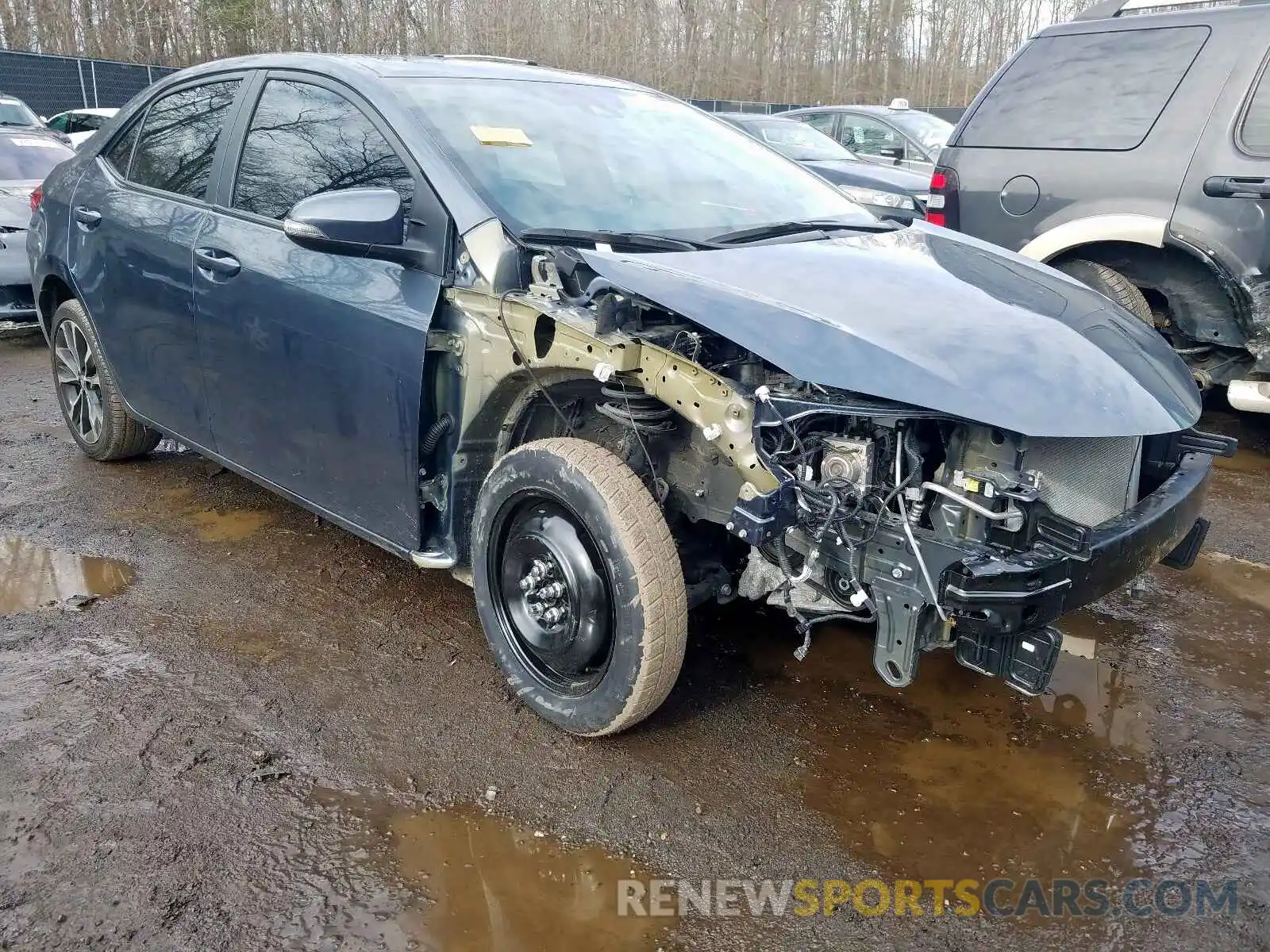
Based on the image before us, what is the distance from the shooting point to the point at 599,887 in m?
2.33

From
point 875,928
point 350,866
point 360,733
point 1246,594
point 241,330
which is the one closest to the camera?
point 875,928

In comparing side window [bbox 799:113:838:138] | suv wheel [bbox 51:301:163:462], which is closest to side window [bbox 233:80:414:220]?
suv wheel [bbox 51:301:163:462]

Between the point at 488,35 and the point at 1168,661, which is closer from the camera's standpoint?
the point at 1168,661

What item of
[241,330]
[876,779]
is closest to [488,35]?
[241,330]

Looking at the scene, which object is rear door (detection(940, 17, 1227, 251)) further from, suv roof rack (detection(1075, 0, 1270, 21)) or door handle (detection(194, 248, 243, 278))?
door handle (detection(194, 248, 243, 278))

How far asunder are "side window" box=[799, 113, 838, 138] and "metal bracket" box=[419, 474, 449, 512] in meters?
9.56

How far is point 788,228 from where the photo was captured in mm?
3320

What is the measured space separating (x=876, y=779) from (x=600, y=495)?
41.5 inches

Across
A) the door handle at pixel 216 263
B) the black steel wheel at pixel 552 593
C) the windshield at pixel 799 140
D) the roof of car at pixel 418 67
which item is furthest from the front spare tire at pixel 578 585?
the windshield at pixel 799 140

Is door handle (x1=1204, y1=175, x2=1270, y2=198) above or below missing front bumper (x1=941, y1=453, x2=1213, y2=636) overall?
above

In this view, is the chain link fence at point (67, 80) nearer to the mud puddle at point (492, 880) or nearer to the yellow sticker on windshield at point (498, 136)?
the yellow sticker on windshield at point (498, 136)

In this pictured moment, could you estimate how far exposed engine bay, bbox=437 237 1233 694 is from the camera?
7.57 feet

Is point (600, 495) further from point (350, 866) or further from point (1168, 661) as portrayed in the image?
point (1168, 661)

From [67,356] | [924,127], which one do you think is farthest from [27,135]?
[924,127]
